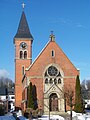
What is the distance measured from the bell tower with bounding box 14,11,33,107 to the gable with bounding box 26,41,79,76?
11958 millimetres

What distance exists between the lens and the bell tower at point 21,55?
62.6 m

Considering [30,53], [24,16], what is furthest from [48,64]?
[24,16]

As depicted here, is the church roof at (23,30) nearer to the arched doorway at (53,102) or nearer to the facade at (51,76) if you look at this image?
the facade at (51,76)

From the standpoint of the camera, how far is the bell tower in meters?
→ 62.6

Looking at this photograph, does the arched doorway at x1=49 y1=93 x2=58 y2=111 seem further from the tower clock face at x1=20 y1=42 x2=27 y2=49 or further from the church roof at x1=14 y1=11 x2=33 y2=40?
the church roof at x1=14 y1=11 x2=33 y2=40

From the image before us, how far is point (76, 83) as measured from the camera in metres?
49.9

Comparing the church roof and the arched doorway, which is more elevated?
the church roof

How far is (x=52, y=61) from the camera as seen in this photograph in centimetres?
5156

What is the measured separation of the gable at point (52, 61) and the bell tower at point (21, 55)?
12.0 metres

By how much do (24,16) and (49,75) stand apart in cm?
2316

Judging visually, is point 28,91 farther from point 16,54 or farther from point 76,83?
point 16,54

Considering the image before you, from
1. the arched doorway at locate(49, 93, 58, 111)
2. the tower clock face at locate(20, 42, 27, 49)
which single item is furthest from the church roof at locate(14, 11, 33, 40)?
the arched doorway at locate(49, 93, 58, 111)

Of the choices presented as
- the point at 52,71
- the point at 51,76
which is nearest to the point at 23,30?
the point at 52,71

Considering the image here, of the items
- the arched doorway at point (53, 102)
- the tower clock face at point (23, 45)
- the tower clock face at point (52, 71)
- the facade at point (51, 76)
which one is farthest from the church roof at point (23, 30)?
the arched doorway at point (53, 102)
